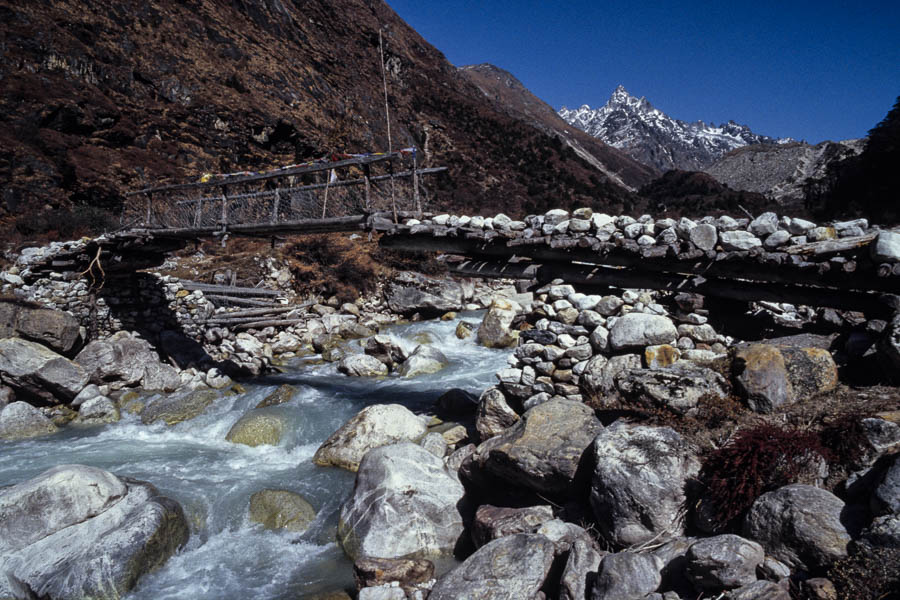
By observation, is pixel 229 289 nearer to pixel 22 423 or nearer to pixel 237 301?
pixel 237 301

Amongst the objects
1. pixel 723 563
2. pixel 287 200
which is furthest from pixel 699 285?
pixel 287 200

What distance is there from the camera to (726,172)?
54.9 metres

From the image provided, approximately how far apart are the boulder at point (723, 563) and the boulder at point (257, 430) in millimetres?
7168

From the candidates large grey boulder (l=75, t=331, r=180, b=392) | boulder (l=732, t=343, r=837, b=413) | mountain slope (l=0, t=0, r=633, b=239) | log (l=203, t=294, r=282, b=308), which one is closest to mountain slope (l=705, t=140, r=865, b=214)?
mountain slope (l=0, t=0, r=633, b=239)

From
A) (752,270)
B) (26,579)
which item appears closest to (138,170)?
(26,579)

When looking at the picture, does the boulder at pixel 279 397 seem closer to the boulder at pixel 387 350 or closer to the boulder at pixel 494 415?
the boulder at pixel 387 350

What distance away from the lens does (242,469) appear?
7.45 metres

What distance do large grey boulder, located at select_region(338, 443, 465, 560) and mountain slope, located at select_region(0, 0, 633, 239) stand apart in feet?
62.3

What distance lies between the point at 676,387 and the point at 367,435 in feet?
15.7

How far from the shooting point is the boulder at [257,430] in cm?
840

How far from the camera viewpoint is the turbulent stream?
507 cm

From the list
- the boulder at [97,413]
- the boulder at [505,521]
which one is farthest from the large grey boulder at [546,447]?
the boulder at [97,413]

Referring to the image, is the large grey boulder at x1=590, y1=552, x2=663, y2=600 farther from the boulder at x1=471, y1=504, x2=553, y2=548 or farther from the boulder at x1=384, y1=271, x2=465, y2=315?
the boulder at x1=384, y1=271, x2=465, y2=315

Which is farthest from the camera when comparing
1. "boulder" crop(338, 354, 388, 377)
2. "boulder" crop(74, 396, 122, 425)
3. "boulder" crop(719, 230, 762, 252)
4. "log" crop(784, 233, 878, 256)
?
"boulder" crop(338, 354, 388, 377)
